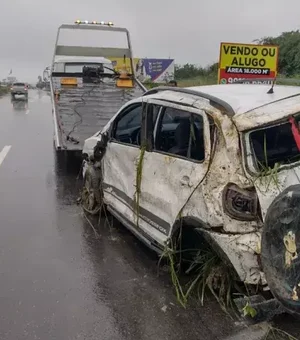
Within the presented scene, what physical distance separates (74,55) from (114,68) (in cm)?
206

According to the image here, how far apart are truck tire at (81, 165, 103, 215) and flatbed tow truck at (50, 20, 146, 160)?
1.74m

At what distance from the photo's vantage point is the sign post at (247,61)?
35.8 feet

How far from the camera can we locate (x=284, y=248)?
11.7ft

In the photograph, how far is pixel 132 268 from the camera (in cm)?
527

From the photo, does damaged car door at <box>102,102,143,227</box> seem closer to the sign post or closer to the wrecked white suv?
the wrecked white suv

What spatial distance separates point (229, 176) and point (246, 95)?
911mm

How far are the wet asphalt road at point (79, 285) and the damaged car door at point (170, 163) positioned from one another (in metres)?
0.56

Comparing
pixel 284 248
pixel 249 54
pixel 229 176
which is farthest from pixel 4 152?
pixel 284 248

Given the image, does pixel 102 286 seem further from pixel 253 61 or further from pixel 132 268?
pixel 253 61

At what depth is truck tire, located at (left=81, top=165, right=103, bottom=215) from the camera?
698 cm

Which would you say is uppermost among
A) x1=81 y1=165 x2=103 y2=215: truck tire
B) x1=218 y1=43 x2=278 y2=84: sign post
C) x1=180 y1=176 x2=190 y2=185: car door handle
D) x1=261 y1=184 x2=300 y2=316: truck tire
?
x1=218 y1=43 x2=278 y2=84: sign post

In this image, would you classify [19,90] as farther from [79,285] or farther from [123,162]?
[79,285]

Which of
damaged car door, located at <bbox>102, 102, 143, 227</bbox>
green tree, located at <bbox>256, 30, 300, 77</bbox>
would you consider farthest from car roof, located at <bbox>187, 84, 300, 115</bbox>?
green tree, located at <bbox>256, 30, 300, 77</bbox>

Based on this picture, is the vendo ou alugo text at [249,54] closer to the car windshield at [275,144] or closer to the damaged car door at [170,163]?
the damaged car door at [170,163]
